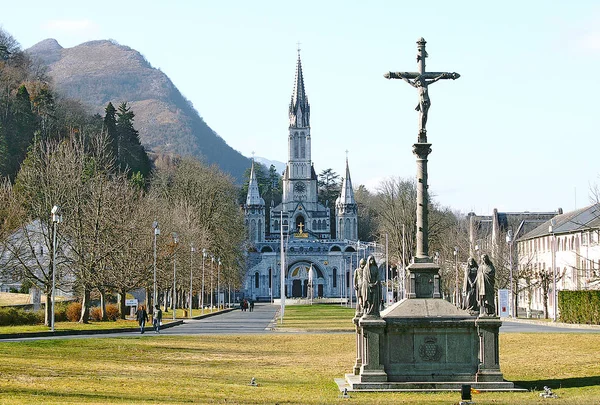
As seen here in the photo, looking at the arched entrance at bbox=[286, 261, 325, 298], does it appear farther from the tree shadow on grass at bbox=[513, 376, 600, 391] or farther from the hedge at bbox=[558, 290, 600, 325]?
the tree shadow on grass at bbox=[513, 376, 600, 391]

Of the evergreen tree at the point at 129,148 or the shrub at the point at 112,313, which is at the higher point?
the evergreen tree at the point at 129,148

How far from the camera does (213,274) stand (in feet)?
305

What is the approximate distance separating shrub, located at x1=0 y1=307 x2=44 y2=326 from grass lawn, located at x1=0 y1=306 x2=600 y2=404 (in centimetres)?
A: 1119

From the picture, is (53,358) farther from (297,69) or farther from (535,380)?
(297,69)

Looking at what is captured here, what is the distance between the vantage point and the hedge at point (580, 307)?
56.2 m

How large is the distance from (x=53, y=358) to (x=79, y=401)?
11.2 m

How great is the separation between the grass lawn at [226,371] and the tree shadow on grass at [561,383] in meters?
0.02

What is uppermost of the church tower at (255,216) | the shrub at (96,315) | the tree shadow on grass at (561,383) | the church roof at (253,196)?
the church roof at (253,196)

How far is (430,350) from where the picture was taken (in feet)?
70.9

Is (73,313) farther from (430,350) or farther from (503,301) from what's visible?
(430,350)

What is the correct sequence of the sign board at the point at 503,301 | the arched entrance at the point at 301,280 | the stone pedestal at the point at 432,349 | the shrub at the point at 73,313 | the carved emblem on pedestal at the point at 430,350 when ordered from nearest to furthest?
1. the stone pedestal at the point at 432,349
2. the carved emblem on pedestal at the point at 430,350
3. the shrub at the point at 73,313
4. the sign board at the point at 503,301
5. the arched entrance at the point at 301,280

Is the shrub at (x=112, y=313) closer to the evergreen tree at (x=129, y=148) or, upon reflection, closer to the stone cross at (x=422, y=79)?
the stone cross at (x=422, y=79)

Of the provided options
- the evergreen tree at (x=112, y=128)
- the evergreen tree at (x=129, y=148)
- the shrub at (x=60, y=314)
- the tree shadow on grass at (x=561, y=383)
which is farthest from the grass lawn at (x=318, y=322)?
the evergreen tree at (x=129, y=148)

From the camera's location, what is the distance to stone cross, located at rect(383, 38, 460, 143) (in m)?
23.4
